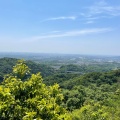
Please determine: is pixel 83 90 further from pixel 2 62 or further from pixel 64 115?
pixel 2 62

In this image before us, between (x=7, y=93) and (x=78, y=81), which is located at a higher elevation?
(x=7, y=93)

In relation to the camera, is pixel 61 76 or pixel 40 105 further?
pixel 61 76

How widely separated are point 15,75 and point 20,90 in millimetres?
675

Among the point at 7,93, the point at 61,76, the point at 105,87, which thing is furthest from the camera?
the point at 61,76

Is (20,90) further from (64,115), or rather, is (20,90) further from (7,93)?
(64,115)

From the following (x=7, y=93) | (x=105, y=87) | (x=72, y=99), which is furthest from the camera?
(x=105, y=87)

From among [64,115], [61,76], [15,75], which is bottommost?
[61,76]

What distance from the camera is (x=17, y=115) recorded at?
545cm

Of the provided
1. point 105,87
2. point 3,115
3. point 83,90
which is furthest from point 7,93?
point 105,87

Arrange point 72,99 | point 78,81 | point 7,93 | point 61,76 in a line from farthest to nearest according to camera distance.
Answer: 1. point 61,76
2. point 78,81
3. point 72,99
4. point 7,93

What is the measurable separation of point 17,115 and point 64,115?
108 cm

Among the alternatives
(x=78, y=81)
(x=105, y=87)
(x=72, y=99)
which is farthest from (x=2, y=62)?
(x=72, y=99)

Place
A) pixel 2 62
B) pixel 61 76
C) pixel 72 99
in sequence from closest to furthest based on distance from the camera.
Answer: pixel 72 99 < pixel 61 76 < pixel 2 62

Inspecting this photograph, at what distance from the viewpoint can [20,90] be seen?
5.65 m
